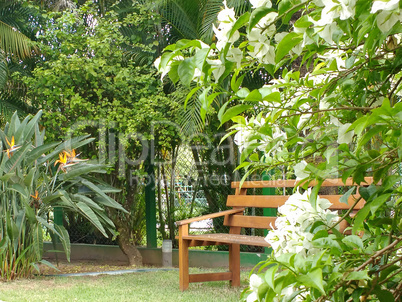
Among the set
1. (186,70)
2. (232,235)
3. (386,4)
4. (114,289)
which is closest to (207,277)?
(232,235)

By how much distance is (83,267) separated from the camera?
657 cm

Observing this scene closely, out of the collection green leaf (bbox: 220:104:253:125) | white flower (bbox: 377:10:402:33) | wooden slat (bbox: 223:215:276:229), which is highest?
white flower (bbox: 377:10:402:33)

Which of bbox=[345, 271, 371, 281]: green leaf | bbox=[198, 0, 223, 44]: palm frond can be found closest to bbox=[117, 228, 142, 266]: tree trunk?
bbox=[198, 0, 223, 44]: palm frond

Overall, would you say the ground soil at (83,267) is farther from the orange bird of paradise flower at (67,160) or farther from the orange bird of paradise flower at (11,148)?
the orange bird of paradise flower at (11,148)

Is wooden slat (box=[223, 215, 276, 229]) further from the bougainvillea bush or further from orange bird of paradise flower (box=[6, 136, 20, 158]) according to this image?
the bougainvillea bush

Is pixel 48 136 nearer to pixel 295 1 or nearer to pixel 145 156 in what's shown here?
pixel 145 156

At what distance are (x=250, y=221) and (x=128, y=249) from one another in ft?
9.00

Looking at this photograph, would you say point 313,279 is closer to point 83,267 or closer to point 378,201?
point 378,201

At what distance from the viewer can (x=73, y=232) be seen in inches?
322

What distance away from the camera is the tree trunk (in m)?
6.90

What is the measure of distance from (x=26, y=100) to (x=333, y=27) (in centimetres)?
938

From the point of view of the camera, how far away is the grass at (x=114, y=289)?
A: 4082mm

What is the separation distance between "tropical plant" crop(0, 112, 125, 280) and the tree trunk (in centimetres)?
124

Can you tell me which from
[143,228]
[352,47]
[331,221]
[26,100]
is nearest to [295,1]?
[352,47]
